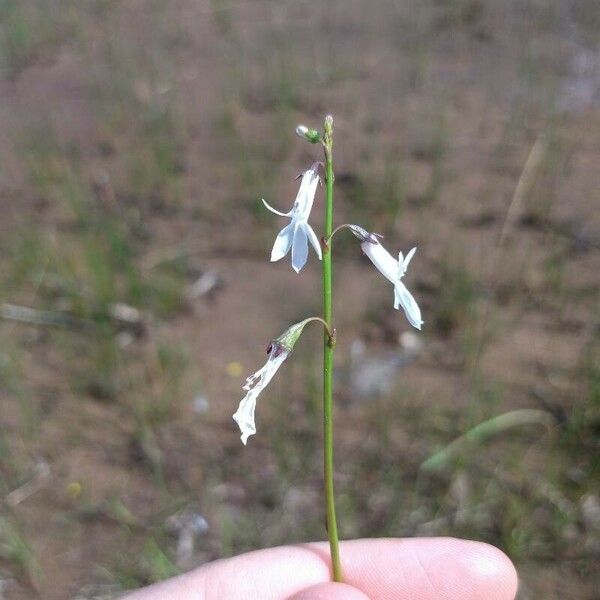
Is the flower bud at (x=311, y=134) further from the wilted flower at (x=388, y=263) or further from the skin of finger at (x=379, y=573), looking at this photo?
the skin of finger at (x=379, y=573)

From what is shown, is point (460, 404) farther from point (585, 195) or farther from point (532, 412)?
point (585, 195)

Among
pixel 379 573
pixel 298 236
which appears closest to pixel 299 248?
pixel 298 236

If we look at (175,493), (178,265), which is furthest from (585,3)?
(175,493)

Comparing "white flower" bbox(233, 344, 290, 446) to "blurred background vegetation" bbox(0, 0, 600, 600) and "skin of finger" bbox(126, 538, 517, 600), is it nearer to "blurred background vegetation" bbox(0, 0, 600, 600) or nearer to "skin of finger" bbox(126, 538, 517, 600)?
"skin of finger" bbox(126, 538, 517, 600)

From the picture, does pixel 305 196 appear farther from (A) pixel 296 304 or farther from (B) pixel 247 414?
(A) pixel 296 304

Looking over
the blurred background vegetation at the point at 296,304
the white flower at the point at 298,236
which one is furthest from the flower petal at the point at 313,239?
the blurred background vegetation at the point at 296,304
